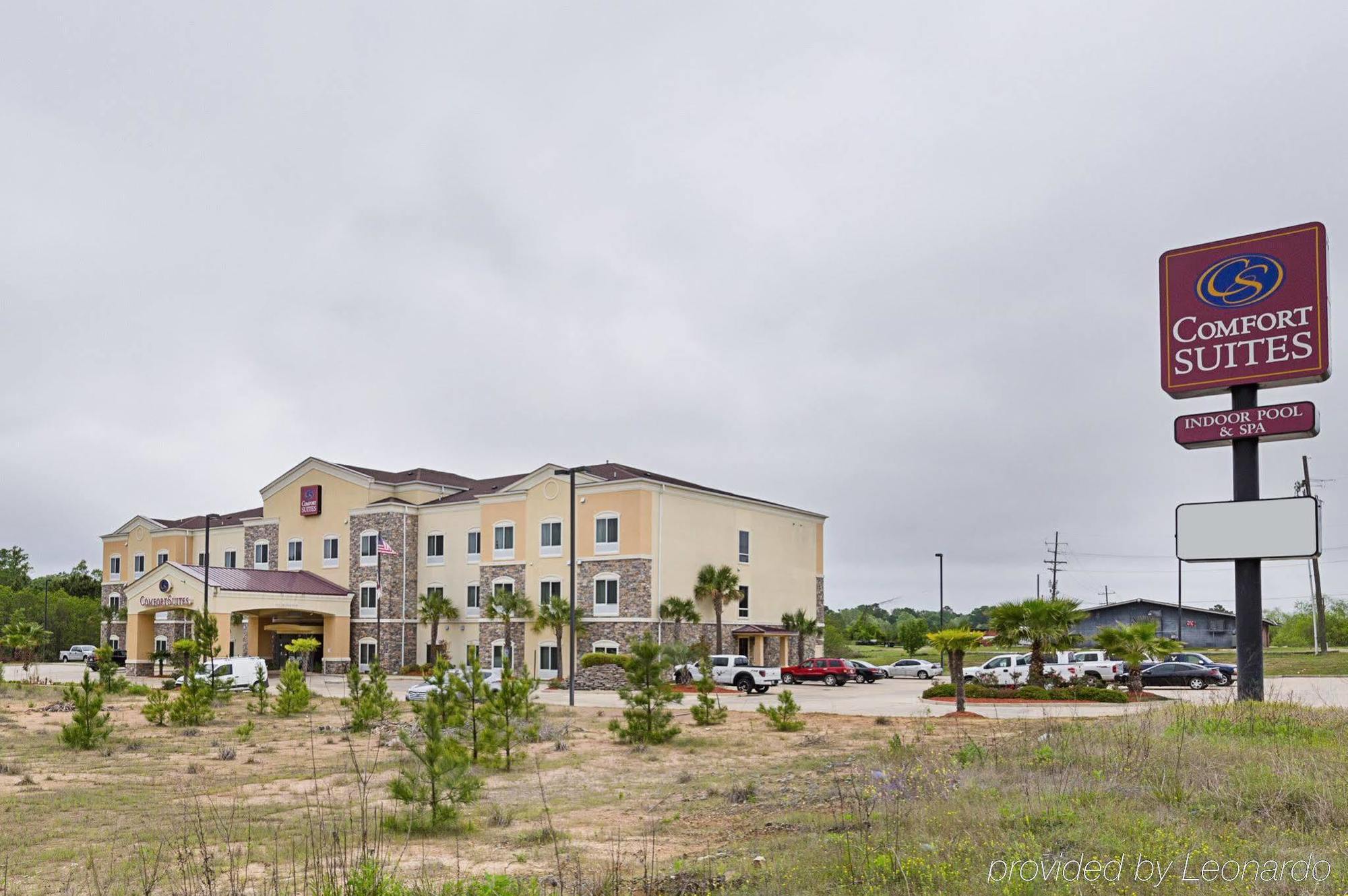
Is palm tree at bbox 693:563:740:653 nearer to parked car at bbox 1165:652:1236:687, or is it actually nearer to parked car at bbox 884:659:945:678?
parked car at bbox 884:659:945:678

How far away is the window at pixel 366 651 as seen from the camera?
207ft

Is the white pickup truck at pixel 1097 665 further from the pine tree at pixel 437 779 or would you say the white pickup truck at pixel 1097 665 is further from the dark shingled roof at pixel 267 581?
the dark shingled roof at pixel 267 581

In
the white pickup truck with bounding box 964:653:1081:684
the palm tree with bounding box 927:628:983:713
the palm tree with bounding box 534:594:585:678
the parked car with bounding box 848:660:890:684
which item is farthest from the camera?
the parked car with bounding box 848:660:890:684

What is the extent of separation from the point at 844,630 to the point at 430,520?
44533mm

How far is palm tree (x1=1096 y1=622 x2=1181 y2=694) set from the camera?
114 feet

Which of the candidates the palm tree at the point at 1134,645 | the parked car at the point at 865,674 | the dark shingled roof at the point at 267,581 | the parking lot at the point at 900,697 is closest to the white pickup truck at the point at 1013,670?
the parking lot at the point at 900,697

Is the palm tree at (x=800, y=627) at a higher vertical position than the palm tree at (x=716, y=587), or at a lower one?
lower

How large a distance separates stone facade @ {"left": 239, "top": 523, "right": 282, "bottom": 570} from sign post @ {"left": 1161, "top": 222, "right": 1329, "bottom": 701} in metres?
61.4

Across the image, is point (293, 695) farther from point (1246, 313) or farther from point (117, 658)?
point (117, 658)

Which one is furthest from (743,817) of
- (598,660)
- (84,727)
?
(598,660)

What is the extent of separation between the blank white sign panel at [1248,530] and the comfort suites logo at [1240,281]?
4014 mm

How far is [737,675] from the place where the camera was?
4566cm

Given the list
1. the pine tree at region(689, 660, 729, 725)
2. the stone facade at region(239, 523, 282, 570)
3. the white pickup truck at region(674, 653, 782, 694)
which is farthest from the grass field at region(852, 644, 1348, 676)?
the stone facade at region(239, 523, 282, 570)

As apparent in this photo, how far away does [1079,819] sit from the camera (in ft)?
30.5
